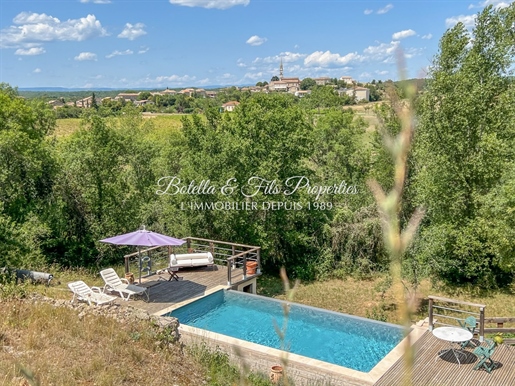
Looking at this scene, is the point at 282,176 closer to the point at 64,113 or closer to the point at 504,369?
the point at 504,369

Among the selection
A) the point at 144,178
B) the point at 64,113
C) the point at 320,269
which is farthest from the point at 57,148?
the point at 64,113

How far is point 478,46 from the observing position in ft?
50.3

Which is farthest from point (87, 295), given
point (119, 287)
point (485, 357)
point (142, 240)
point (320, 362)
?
point (485, 357)

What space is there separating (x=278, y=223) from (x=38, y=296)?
9.35 meters

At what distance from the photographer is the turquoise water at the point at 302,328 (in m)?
8.95

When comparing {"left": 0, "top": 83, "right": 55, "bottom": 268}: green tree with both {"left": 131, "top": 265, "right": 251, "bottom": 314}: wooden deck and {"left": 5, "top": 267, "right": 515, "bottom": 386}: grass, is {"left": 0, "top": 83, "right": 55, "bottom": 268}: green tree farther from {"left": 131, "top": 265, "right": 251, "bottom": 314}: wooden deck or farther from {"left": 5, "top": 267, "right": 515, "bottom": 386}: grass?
{"left": 5, "top": 267, "right": 515, "bottom": 386}: grass

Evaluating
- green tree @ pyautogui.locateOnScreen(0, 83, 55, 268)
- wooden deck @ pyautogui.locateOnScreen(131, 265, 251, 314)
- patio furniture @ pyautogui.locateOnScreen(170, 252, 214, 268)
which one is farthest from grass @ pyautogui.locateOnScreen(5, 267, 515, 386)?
green tree @ pyautogui.locateOnScreen(0, 83, 55, 268)

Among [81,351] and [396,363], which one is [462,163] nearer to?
[396,363]

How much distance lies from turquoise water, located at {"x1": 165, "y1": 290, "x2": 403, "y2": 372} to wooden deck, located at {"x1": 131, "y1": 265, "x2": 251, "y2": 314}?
39cm

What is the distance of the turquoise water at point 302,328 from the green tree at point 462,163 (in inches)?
212

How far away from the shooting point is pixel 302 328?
1001 cm

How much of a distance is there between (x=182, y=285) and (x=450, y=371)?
7.04 m

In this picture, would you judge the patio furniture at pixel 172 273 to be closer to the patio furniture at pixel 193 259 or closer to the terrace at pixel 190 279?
the terrace at pixel 190 279

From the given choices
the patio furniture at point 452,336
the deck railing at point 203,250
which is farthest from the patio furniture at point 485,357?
the deck railing at point 203,250
